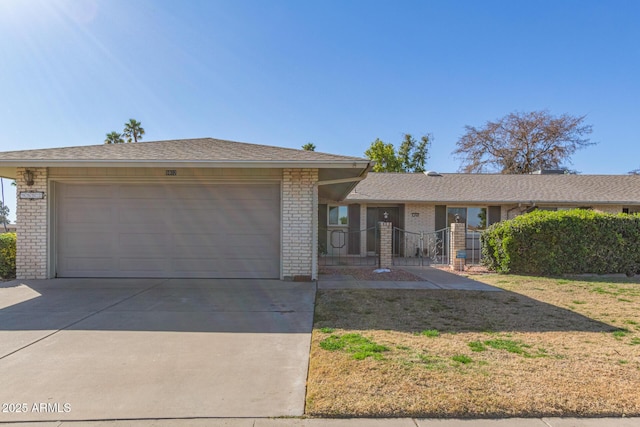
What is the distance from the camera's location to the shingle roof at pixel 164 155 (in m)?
7.36

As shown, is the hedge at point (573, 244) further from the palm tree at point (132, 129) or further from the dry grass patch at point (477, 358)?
the palm tree at point (132, 129)

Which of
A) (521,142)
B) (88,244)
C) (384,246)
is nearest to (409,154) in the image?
(521,142)

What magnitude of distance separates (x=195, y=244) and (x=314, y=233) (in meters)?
2.86

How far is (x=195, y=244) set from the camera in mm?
8500

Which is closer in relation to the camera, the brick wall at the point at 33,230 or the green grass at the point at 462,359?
the green grass at the point at 462,359

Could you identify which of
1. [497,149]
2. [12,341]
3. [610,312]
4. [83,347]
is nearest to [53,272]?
[12,341]

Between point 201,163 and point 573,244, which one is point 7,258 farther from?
point 573,244

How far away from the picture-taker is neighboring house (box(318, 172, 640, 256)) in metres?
15.2

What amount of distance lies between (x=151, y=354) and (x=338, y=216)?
12.1 metres

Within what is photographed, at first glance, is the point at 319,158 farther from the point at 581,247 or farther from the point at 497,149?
the point at 497,149

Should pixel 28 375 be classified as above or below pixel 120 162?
below

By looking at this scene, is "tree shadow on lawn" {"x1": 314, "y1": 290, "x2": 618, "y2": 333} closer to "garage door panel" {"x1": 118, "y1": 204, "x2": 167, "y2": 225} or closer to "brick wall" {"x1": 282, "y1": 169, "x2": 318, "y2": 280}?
"brick wall" {"x1": 282, "y1": 169, "x2": 318, "y2": 280}

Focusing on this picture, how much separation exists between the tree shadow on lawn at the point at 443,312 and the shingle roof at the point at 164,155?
9.28 feet

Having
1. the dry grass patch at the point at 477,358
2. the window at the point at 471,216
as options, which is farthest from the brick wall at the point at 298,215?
the window at the point at 471,216
